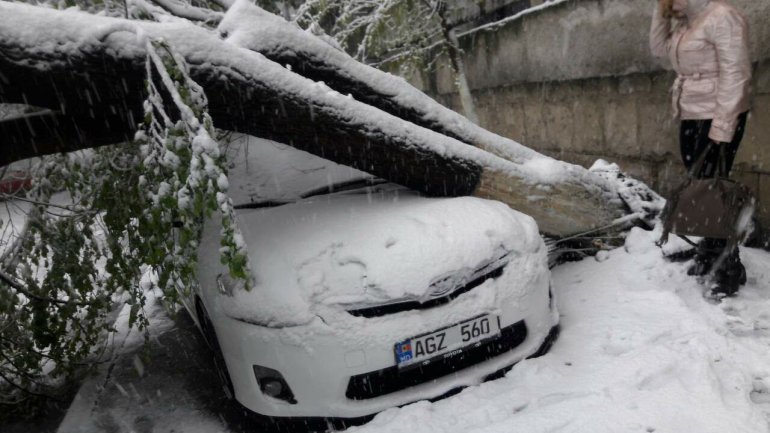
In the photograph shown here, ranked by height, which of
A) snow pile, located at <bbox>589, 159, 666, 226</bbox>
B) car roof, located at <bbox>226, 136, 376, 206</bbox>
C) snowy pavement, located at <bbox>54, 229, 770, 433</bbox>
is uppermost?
car roof, located at <bbox>226, 136, 376, 206</bbox>

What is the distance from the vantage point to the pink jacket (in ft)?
11.2

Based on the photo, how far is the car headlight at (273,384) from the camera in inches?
113

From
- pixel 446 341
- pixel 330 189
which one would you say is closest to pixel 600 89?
pixel 330 189

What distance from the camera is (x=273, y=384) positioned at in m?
2.88

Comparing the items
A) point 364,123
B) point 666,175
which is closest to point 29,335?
point 364,123

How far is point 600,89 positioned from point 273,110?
13.0ft

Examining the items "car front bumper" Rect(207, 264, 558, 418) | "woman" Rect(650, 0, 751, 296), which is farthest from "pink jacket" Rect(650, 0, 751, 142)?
"car front bumper" Rect(207, 264, 558, 418)

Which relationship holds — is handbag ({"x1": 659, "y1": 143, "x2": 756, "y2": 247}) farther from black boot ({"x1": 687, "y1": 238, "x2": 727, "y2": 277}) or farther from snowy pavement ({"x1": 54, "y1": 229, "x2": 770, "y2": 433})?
snowy pavement ({"x1": 54, "y1": 229, "x2": 770, "y2": 433})

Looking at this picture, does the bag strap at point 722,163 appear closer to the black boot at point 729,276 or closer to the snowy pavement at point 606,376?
the black boot at point 729,276

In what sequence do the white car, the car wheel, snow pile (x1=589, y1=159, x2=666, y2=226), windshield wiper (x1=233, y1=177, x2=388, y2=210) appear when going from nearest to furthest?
the white car, the car wheel, windshield wiper (x1=233, y1=177, x2=388, y2=210), snow pile (x1=589, y1=159, x2=666, y2=226)

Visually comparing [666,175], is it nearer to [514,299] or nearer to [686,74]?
[686,74]

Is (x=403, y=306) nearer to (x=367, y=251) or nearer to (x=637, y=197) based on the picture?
(x=367, y=251)

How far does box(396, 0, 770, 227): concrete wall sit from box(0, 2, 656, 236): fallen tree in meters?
1.15

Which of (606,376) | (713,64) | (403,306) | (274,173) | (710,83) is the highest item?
(713,64)
